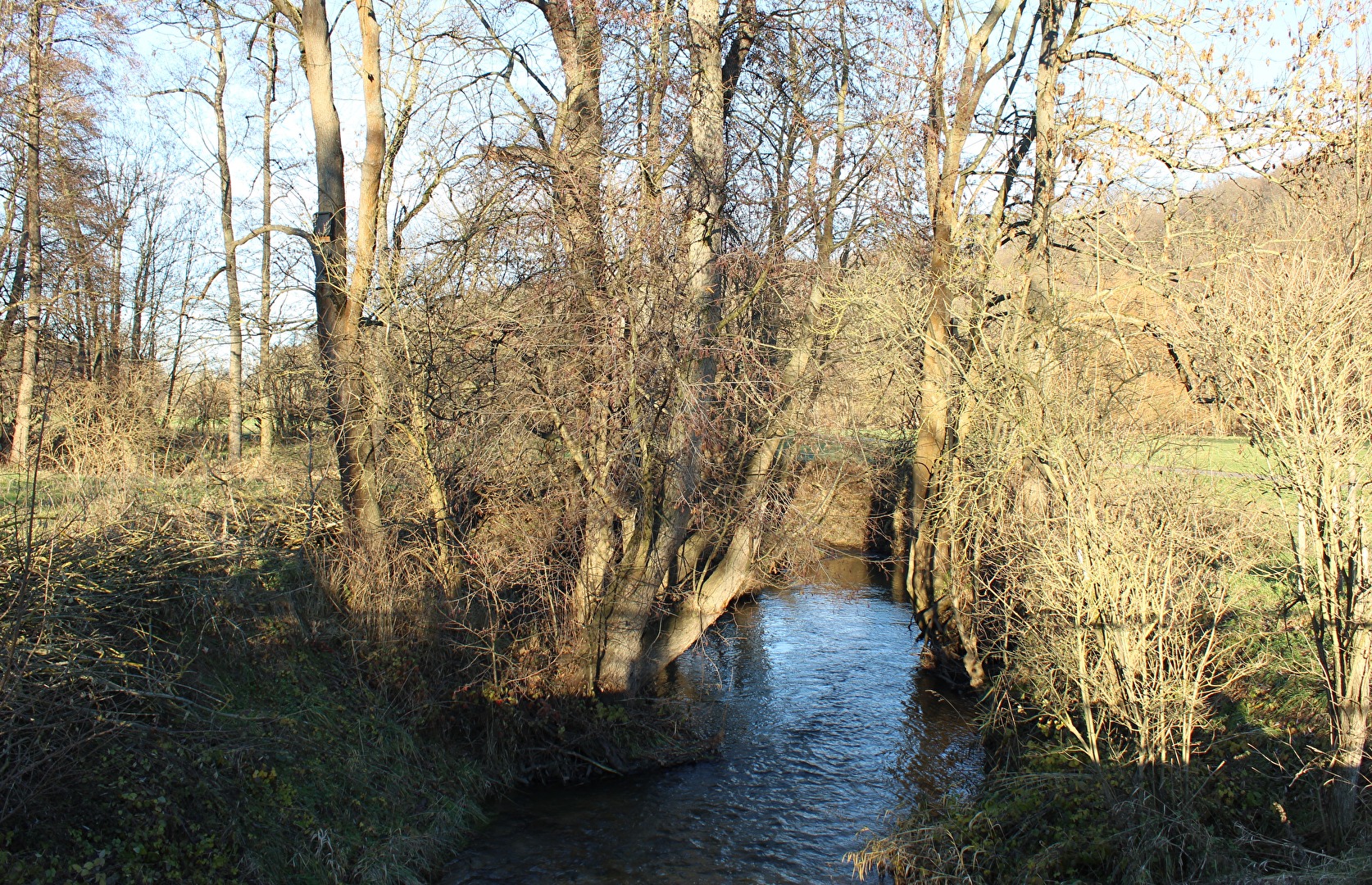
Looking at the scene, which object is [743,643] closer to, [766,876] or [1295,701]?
[766,876]

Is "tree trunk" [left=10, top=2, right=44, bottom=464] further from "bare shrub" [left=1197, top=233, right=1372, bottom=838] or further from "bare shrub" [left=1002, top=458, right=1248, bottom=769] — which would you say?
"bare shrub" [left=1197, top=233, right=1372, bottom=838]

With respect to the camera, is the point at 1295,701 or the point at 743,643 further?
the point at 743,643

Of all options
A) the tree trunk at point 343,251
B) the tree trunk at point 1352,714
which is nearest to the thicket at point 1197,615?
the tree trunk at point 1352,714

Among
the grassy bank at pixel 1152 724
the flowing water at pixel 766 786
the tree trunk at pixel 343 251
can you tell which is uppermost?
the tree trunk at pixel 343 251

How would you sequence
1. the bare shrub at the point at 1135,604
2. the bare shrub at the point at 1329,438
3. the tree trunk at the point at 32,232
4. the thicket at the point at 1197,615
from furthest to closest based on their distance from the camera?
the tree trunk at the point at 32,232, the bare shrub at the point at 1135,604, the thicket at the point at 1197,615, the bare shrub at the point at 1329,438

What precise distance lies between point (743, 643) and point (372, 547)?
6849 mm

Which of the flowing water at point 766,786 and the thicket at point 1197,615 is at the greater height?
the thicket at point 1197,615

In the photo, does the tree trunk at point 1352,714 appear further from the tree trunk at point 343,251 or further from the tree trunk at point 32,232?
the tree trunk at point 32,232

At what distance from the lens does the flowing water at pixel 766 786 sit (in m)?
8.25

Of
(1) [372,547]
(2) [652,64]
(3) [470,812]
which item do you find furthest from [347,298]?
(3) [470,812]

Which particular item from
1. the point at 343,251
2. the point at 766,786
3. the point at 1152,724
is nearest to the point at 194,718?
the point at 766,786

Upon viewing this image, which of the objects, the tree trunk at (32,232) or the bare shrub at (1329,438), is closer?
the bare shrub at (1329,438)

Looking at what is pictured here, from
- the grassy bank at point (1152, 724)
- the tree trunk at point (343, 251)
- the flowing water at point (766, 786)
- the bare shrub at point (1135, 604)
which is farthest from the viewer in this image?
the tree trunk at point (343, 251)

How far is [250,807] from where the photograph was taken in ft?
22.9
